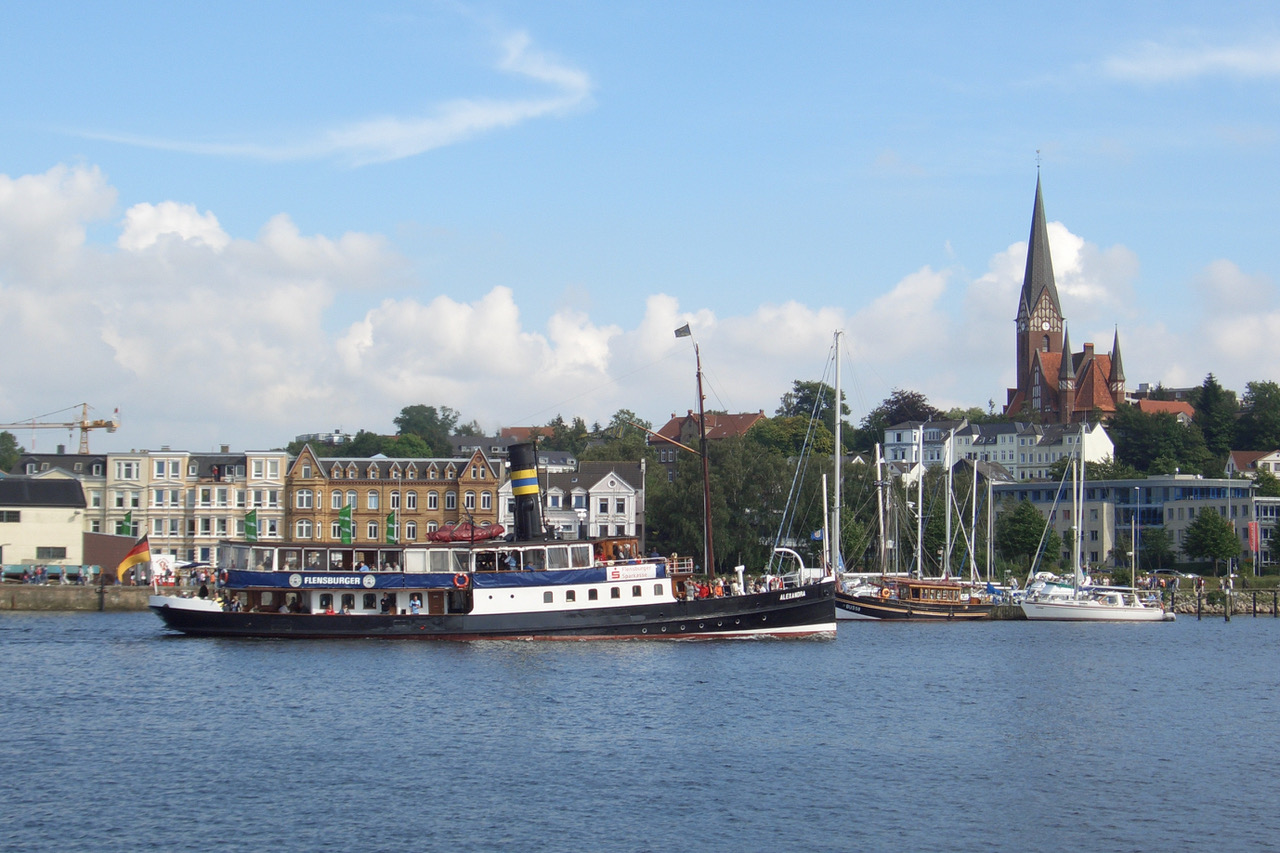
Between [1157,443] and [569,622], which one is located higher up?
[1157,443]

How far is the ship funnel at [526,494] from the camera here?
59.7 metres

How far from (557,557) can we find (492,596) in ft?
10.7

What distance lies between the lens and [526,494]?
6000 centimetres

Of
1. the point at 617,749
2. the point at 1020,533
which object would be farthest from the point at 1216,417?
the point at 617,749

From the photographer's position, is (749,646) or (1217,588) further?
(1217,588)

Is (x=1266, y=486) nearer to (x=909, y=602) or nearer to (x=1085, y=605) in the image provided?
(x=1085, y=605)

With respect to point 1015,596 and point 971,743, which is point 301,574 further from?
point 1015,596

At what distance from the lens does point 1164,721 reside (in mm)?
41625

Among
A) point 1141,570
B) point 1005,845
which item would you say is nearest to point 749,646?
point 1005,845

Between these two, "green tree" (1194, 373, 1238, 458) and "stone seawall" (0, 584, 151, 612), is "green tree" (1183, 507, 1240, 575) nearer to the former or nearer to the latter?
"green tree" (1194, 373, 1238, 458)

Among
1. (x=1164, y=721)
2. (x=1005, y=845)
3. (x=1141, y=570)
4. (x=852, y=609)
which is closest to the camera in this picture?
(x=1005, y=845)

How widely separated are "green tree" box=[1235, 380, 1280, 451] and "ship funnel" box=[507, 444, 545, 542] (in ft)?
469

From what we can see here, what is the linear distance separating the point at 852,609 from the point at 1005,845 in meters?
55.6

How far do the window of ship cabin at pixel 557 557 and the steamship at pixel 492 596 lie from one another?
1.7 inches
